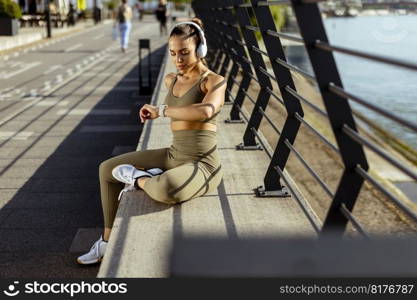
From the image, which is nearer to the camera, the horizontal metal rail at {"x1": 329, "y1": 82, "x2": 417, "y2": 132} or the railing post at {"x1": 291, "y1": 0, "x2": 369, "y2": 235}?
the horizontal metal rail at {"x1": 329, "y1": 82, "x2": 417, "y2": 132}

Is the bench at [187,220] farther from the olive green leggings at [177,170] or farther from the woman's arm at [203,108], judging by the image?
the woman's arm at [203,108]

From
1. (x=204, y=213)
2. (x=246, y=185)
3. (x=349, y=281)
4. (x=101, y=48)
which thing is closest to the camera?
(x=349, y=281)

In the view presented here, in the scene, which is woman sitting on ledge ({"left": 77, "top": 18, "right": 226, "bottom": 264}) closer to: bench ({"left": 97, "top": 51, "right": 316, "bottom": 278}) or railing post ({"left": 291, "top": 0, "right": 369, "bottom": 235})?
bench ({"left": 97, "top": 51, "right": 316, "bottom": 278})

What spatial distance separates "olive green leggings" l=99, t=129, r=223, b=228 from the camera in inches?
163

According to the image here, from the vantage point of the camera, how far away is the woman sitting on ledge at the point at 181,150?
4.09 m

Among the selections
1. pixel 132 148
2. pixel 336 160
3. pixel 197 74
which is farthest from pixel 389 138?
Result: pixel 197 74

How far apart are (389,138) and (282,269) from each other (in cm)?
2706

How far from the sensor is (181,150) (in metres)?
4.32

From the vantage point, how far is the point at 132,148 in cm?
860

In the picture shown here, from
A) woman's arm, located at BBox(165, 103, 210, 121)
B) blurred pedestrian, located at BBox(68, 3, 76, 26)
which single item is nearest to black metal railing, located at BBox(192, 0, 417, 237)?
woman's arm, located at BBox(165, 103, 210, 121)

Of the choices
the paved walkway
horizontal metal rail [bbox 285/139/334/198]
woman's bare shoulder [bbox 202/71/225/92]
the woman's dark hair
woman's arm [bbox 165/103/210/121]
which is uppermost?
the woman's dark hair

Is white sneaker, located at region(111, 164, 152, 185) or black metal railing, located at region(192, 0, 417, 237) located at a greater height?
black metal railing, located at region(192, 0, 417, 237)

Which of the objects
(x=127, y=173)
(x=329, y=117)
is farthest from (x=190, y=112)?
(x=329, y=117)

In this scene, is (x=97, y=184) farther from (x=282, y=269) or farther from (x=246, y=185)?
(x=282, y=269)
